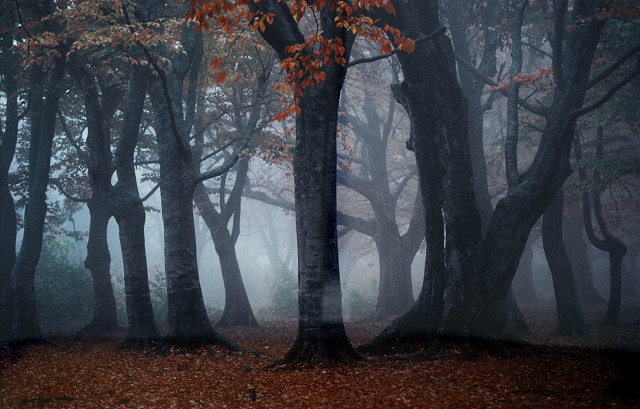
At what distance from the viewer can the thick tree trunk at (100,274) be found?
1595 centimetres

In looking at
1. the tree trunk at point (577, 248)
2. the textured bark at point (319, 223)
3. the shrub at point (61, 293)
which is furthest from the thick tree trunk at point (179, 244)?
the tree trunk at point (577, 248)

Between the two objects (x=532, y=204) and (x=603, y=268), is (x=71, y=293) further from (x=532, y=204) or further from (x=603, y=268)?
(x=603, y=268)

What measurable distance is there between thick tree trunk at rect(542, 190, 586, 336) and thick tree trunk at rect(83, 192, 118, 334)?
1422cm

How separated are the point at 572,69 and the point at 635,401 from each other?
25.3ft

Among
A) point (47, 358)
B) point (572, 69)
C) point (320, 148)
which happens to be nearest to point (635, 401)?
point (320, 148)

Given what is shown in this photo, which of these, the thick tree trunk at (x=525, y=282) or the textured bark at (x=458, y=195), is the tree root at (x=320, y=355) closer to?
the textured bark at (x=458, y=195)

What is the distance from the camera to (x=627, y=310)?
2008 centimetres

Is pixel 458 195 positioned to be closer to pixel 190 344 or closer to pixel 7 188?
pixel 190 344

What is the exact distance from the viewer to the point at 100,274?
657 inches

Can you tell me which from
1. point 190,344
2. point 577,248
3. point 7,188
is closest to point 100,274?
point 7,188

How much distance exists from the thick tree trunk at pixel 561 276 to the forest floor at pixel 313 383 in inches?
204

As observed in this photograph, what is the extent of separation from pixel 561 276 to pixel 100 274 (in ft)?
50.1

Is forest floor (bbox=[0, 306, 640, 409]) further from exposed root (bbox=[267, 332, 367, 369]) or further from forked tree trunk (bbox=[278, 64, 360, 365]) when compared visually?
forked tree trunk (bbox=[278, 64, 360, 365])

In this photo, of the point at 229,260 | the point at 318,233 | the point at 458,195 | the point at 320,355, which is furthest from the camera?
the point at 229,260
